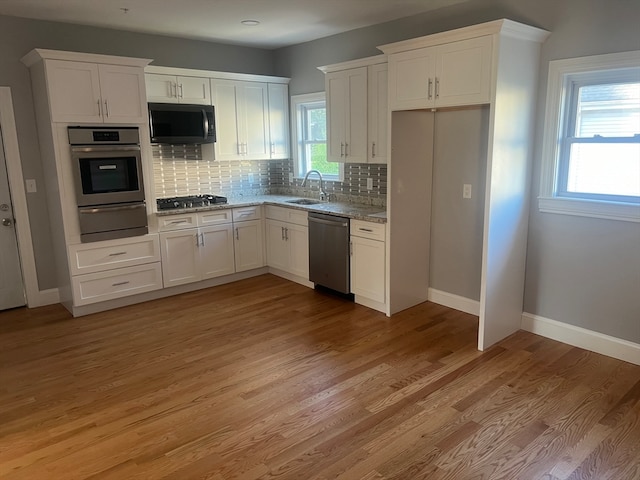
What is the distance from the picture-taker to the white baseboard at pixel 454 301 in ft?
13.8

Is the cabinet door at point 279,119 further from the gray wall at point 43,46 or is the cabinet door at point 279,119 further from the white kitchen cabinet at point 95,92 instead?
the white kitchen cabinet at point 95,92

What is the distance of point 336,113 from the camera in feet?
15.3

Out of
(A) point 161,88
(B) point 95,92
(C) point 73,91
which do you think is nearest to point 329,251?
(A) point 161,88

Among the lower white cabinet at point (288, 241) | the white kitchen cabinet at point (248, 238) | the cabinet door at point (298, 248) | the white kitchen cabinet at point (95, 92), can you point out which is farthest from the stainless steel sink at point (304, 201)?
the white kitchen cabinet at point (95, 92)

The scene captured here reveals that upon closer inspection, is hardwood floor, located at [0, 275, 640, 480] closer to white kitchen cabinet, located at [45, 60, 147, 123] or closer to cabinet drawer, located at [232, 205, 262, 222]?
cabinet drawer, located at [232, 205, 262, 222]

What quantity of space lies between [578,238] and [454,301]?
1.27m

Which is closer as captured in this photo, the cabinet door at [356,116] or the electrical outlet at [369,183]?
the cabinet door at [356,116]

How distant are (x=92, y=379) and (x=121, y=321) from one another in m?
1.08

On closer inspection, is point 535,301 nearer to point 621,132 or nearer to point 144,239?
point 621,132

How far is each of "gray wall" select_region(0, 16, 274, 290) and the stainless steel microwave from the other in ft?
2.20

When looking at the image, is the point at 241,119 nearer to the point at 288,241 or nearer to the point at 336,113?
the point at 336,113

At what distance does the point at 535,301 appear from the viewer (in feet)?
12.4

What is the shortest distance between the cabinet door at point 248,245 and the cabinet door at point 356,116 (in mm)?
1475

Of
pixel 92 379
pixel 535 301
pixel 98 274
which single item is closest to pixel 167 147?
pixel 98 274
